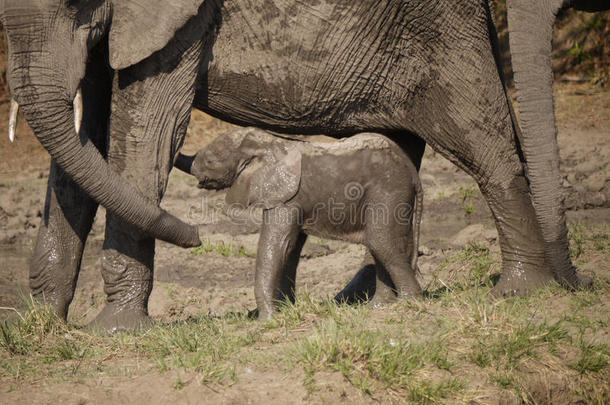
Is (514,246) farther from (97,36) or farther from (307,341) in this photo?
(97,36)

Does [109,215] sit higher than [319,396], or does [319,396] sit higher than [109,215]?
[109,215]

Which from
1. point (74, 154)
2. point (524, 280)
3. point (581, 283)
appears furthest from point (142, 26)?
point (581, 283)

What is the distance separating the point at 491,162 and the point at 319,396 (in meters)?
2.29

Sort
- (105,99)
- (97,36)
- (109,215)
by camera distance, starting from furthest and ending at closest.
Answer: (105,99), (109,215), (97,36)

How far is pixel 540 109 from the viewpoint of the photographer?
17.7ft

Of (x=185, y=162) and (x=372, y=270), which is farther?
(x=372, y=270)

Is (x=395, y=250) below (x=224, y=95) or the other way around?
below

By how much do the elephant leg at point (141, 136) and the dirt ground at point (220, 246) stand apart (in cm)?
64

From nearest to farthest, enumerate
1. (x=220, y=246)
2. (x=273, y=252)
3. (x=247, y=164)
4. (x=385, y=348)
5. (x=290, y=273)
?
1. (x=385, y=348)
2. (x=273, y=252)
3. (x=247, y=164)
4. (x=290, y=273)
5. (x=220, y=246)

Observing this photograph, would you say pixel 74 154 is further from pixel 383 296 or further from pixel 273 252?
pixel 383 296

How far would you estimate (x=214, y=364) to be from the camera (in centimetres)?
439

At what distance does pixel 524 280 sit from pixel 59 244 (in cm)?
304

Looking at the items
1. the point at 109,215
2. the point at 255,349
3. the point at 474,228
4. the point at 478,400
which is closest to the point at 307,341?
the point at 255,349

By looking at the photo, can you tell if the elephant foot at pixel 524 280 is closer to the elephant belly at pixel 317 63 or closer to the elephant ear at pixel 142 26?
the elephant belly at pixel 317 63
